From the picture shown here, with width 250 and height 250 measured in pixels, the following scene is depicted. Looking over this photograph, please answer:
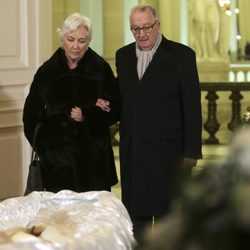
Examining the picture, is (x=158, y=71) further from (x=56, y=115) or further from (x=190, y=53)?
(x=56, y=115)

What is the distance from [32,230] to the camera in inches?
74.1

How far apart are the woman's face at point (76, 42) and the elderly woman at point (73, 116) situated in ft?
0.12

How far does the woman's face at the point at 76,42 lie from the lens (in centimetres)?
424

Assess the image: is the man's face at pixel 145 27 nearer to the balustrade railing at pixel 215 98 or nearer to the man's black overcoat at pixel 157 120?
the man's black overcoat at pixel 157 120

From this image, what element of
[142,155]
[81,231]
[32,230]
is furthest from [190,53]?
[32,230]

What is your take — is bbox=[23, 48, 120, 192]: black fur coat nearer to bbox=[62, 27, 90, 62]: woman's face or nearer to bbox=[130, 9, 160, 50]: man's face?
bbox=[62, 27, 90, 62]: woman's face

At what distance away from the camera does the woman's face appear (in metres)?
4.24

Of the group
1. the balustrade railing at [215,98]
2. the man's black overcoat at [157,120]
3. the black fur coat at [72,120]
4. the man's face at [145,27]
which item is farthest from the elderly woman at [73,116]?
the balustrade railing at [215,98]

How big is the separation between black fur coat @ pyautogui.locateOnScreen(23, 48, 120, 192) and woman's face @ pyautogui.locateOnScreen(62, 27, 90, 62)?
0.09 m

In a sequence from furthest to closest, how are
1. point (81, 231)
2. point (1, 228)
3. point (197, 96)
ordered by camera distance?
point (197, 96), point (1, 228), point (81, 231)

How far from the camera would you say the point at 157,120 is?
14.3 ft

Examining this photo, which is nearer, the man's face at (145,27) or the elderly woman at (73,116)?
the man's face at (145,27)

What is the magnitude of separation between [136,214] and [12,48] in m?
1.94

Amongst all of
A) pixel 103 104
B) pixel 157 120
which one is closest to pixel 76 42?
pixel 103 104
